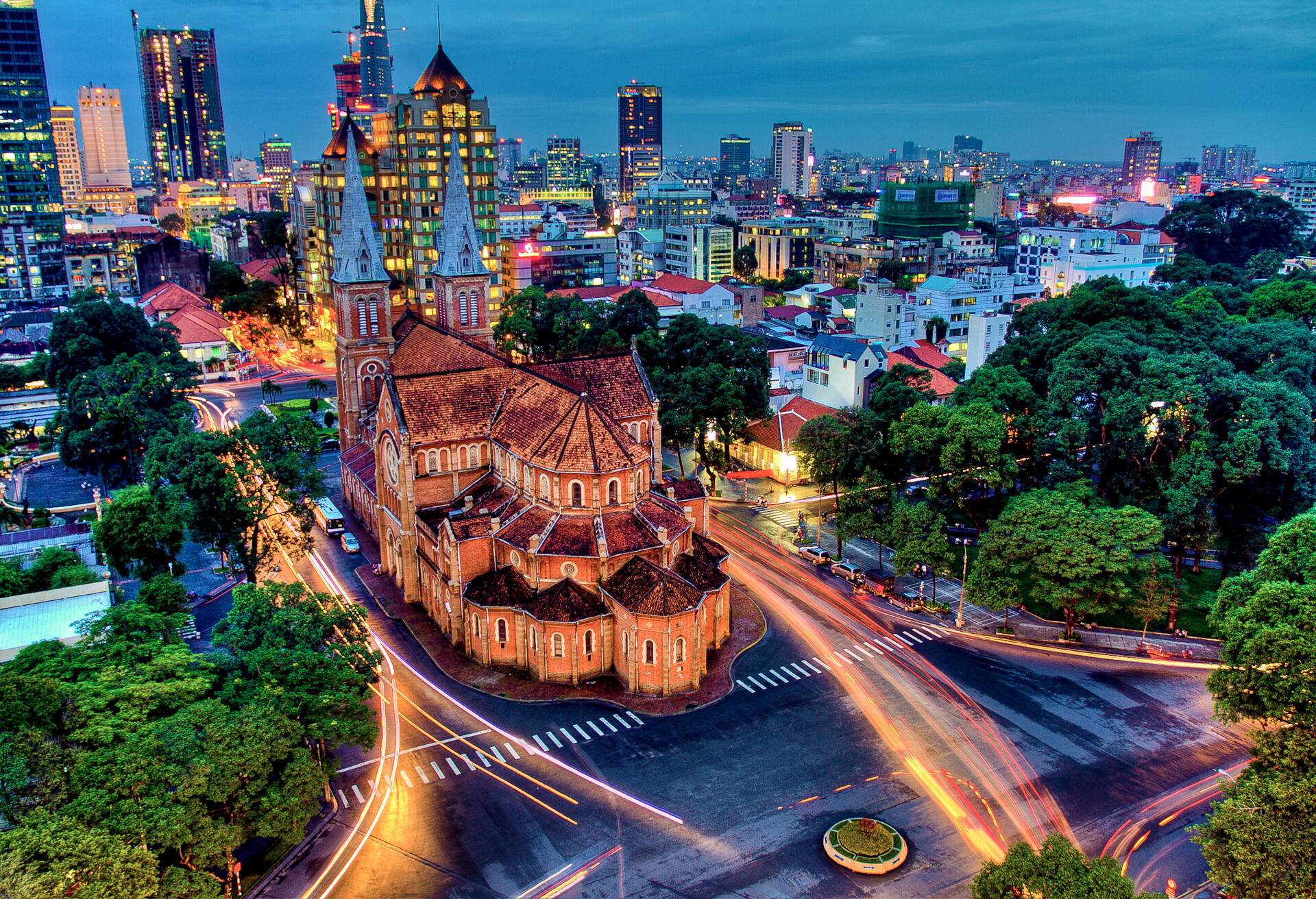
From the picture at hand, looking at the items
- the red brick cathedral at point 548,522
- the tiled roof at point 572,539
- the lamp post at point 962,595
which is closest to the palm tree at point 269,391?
the red brick cathedral at point 548,522

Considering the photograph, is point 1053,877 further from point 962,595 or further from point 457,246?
point 457,246

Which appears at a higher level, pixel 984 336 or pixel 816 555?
pixel 984 336

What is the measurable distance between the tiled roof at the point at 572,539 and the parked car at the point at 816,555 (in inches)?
903

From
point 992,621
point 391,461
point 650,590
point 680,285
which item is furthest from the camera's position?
point 680,285

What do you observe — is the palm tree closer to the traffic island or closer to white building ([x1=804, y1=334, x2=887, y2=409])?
white building ([x1=804, y1=334, x2=887, y2=409])

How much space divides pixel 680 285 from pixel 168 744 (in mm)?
122309

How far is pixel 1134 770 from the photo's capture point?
49.2 m

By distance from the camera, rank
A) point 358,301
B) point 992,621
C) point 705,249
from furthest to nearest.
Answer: point 705,249, point 358,301, point 992,621

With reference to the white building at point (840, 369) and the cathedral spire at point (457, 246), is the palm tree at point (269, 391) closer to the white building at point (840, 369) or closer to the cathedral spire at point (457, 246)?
the cathedral spire at point (457, 246)

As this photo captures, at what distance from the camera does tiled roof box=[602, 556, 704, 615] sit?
5450 cm

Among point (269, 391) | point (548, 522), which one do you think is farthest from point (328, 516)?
point (269, 391)

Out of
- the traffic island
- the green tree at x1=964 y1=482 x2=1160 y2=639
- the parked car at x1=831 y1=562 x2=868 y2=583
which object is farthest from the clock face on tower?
Result: the green tree at x1=964 y1=482 x2=1160 y2=639

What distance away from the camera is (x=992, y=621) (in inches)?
2581

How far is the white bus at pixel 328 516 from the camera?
3167 inches
